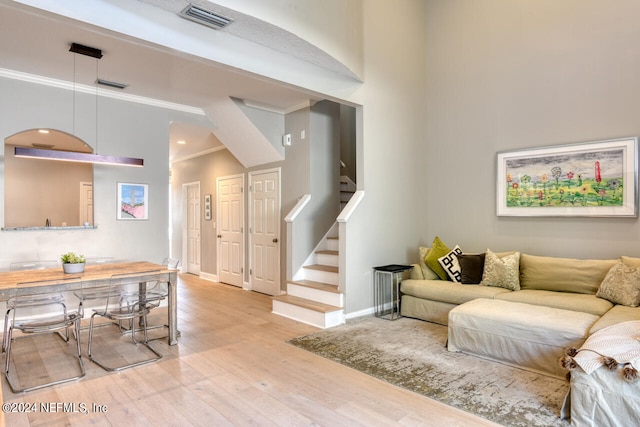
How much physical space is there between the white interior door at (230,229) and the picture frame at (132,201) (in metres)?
1.80

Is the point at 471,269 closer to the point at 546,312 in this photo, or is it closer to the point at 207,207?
the point at 546,312

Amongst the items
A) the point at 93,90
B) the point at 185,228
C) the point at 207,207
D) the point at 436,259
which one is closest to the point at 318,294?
the point at 436,259

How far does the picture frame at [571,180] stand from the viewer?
3742 millimetres

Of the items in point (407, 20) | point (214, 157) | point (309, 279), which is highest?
point (407, 20)

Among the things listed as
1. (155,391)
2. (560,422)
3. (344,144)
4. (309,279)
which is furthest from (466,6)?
(155,391)

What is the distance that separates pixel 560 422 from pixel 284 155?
4.60 meters

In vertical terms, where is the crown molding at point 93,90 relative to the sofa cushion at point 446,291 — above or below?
above

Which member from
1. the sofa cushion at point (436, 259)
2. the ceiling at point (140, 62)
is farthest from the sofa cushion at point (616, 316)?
the ceiling at point (140, 62)

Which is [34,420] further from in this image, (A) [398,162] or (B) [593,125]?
(B) [593,125]

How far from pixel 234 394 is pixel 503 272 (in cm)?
301

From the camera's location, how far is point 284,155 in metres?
5.79

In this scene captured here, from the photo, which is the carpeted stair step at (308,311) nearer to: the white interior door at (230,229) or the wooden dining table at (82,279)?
the wooden dining table at (82,279)

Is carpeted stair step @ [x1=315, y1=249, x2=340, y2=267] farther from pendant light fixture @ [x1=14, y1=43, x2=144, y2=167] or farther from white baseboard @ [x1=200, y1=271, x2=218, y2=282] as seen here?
white baseboard @ [x1=200, y1=271, x2=218, y2=282]

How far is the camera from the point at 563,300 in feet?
11.3
